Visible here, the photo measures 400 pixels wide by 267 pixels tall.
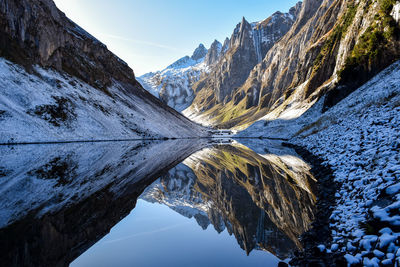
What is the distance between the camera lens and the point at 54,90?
53.9 metres

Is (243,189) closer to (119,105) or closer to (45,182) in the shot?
(45,182)

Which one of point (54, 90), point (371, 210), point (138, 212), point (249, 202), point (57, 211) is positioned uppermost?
point (54, 90)

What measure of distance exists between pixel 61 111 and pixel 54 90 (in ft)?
27.5

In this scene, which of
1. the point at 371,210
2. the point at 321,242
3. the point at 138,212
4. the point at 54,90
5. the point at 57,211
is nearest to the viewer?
the point at 371,210

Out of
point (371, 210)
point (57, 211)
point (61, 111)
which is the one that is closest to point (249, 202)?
point (371, 210)

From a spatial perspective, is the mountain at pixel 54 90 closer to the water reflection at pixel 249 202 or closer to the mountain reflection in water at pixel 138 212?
the mountain reflection in water at pixel 138 212

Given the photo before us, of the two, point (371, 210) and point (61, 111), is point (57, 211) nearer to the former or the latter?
point (371, 210)

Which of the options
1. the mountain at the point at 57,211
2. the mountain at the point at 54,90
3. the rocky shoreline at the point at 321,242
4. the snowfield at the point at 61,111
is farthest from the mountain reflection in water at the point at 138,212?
the mountain at the point at 54,90

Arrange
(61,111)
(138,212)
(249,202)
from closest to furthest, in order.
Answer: (138,212), (249,202), (61,111)

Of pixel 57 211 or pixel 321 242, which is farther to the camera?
pixel 57 211

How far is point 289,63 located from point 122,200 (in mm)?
157710

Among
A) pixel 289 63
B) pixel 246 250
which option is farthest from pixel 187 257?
pixel 289 63

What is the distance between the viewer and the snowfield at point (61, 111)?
39.7m

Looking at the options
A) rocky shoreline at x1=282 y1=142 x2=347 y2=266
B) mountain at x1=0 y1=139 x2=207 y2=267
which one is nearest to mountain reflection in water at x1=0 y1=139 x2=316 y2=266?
mountain at x1=0 y1=139 x2=207 y2=267
